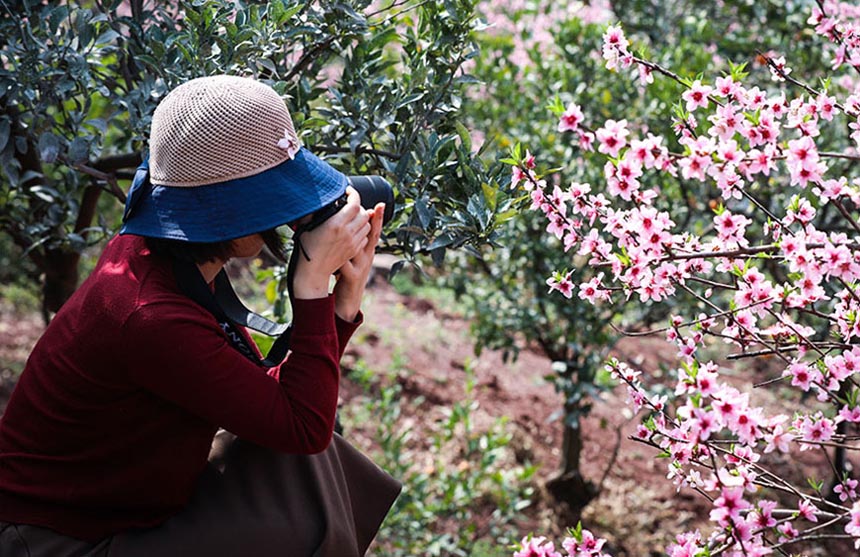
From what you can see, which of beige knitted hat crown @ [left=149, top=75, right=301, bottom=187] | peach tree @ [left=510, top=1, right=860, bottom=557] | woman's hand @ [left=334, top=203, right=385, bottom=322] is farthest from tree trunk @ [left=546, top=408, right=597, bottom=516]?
beige knitted hat crown @ [left=149, top=75, right=301, bottom=187]

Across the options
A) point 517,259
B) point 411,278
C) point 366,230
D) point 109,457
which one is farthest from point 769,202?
point 411,278

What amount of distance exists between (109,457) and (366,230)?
631mm

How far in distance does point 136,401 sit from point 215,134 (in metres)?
0.50

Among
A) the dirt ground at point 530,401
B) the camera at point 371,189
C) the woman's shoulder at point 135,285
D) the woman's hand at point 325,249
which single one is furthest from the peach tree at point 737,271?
the dirt ground at point 530,401

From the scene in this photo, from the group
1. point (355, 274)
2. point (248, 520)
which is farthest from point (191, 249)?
point (248, 520)

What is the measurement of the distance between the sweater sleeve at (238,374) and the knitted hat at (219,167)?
0.16 m

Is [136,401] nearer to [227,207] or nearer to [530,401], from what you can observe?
[227,207]

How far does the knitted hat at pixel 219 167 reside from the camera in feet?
5.19

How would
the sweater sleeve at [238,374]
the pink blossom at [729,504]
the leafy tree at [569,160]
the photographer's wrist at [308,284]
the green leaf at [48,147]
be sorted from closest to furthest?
1. the pink blossom at [729,504]
2. the sweater sleeve at [238,374]
3. the photographer's wrist at [308,284]
4. the green leaf at [48,147]
5. the leafy tree at [569,160]

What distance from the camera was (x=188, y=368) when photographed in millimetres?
1549

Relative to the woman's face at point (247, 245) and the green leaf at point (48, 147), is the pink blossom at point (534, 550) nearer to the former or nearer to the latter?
the woman's face at point (247, 245)

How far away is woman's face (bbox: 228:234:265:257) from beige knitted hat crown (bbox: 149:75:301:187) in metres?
0.13

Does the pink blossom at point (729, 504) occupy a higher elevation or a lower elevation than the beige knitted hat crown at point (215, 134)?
lower

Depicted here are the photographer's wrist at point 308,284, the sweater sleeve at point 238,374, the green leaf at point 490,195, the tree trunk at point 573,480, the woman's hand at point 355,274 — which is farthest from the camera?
the tree trunk at point 573,480
